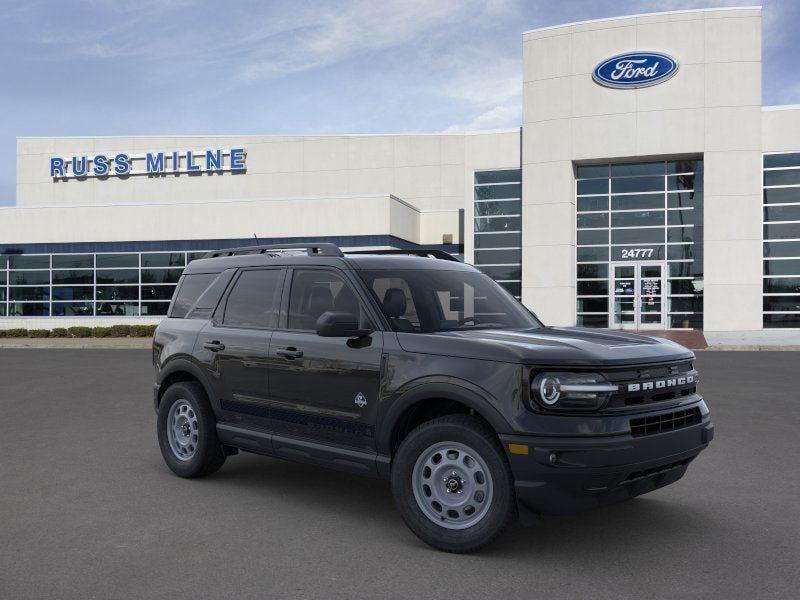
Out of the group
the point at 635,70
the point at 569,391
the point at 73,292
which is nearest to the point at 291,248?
the point at 569,391

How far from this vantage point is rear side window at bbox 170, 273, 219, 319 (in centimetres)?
745

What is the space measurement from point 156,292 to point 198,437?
32790 mm

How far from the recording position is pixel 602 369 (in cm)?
476

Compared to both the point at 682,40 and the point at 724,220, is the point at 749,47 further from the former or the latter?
the point at 724,220

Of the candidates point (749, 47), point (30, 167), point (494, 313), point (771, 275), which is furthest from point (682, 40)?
point (30, 167)

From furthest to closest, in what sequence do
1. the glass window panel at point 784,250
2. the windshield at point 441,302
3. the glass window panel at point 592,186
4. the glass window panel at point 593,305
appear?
the glass window panel at point 592,186 → the glass window panel at point 593,305 → the glass window panel at point 784,250 → the windshield at point 441,302

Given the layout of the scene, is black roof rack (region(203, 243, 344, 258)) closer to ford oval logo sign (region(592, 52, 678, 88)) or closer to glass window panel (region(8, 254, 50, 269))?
ford oval logo sign (region(592, 52, 678, 88))

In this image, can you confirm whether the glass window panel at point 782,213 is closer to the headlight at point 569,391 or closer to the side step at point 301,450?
the side step at point 301,450

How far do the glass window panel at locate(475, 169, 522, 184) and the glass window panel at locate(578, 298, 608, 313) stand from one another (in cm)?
616

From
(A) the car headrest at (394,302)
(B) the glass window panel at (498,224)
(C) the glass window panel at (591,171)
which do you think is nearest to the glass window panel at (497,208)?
(B) the glass window panel at (498,224)

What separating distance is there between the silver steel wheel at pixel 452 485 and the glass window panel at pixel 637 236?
98.5 feet

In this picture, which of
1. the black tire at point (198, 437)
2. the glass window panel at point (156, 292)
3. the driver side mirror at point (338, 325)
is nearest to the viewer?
the driver side mirror at point (338, 325)

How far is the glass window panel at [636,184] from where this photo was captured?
33.1m

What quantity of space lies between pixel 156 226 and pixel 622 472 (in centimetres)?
3588
